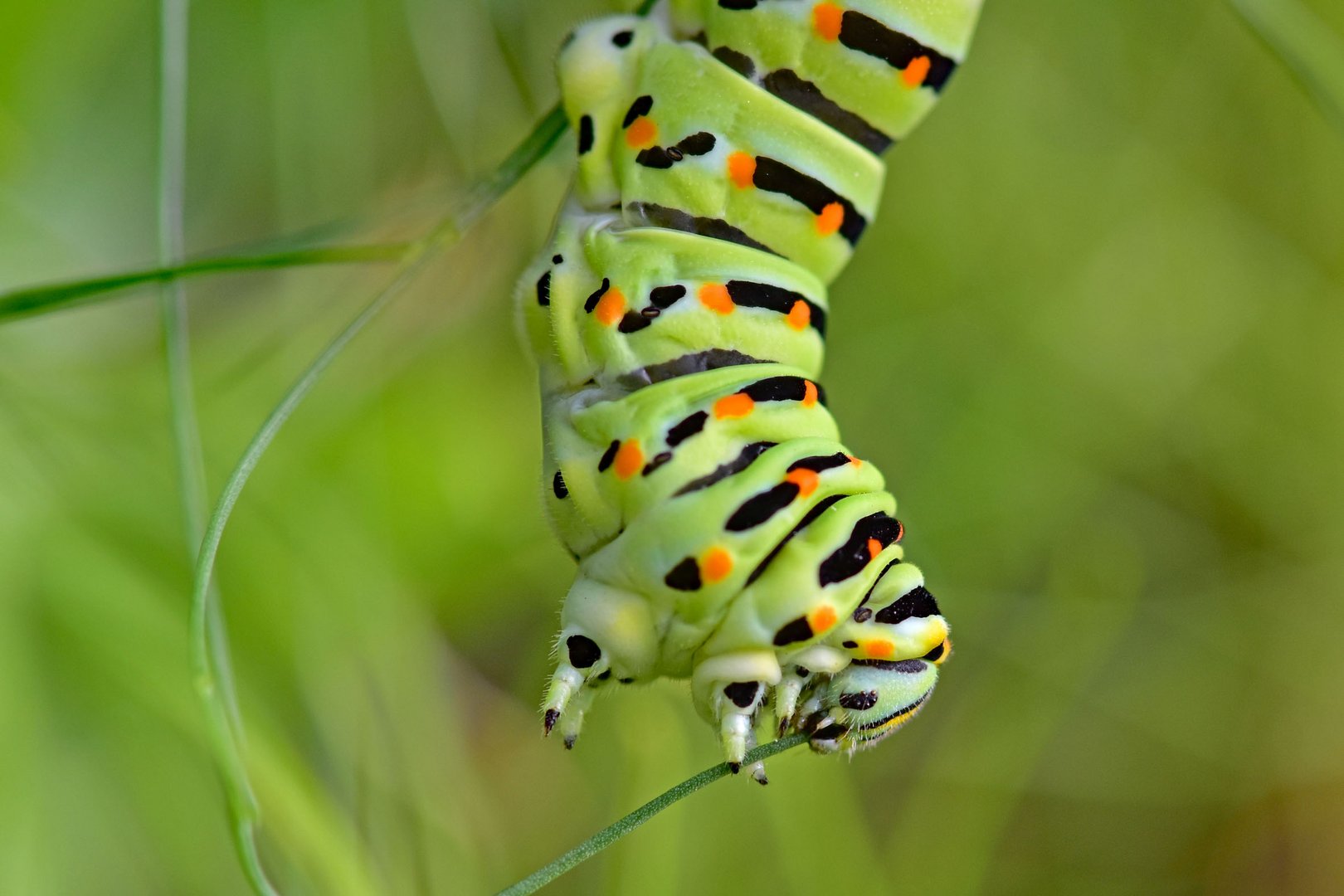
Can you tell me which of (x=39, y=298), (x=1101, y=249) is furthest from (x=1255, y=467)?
(x=39, y=298)

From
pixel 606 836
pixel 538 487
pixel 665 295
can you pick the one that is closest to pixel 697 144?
pixel 665 295

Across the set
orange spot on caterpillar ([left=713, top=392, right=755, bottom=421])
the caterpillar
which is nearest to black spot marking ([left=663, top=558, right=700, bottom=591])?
the caterpillar

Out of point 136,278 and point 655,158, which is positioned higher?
point 655,158

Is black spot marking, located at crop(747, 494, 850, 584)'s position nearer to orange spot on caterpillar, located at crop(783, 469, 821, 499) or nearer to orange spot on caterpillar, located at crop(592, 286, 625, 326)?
orange spot on caterpillar, located at crop(783, 469, 821, 499)

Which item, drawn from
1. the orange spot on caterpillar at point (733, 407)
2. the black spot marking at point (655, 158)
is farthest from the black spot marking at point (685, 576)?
the black spot marking at point (655, 158)

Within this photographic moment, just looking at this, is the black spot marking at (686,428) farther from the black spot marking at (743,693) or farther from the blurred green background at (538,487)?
the blurred green background at (538,487)

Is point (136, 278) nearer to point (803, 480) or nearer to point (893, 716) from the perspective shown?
point (803, 480)

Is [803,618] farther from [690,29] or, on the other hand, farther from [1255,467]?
[1255,467]

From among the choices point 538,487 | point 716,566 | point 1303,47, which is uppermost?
point 1303,47
